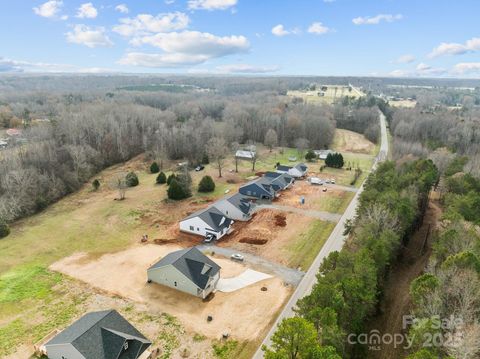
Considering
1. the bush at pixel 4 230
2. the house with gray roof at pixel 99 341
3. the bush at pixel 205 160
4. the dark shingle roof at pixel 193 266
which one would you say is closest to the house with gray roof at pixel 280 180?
the bush at pixel 205 160

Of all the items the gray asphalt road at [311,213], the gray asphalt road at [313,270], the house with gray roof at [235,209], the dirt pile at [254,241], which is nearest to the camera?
the gray asphalt road at [313,270]

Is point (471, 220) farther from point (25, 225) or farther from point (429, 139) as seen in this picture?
point (429, 139)

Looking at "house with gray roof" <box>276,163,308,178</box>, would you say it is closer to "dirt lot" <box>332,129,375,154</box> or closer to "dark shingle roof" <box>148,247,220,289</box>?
"dirt lot" <box>332,129,375,154</box>

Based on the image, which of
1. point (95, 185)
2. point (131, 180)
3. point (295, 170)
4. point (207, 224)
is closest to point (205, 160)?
point (131, 180)

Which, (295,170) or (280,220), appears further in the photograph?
(295,170)

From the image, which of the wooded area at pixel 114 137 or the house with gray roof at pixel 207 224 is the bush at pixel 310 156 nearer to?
the wooded area at pixel 114 137

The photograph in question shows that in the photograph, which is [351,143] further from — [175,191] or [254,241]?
[254,241]
